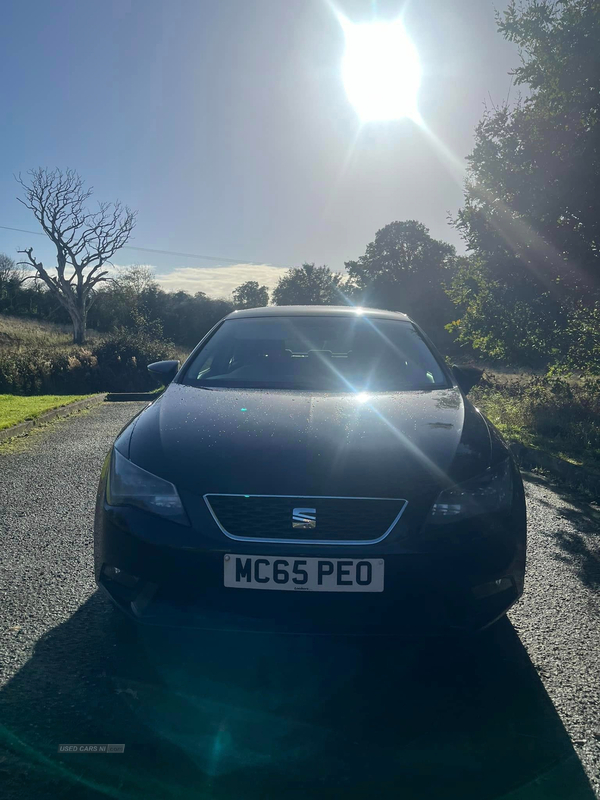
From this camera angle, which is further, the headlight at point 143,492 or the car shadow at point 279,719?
the headlight at point 143,492

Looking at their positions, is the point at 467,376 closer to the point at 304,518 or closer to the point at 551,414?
the point at 304,518

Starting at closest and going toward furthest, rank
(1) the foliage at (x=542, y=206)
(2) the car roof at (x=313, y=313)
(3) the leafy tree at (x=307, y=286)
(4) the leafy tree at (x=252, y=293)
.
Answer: (2) the car roof at (x=313, y=313), (1) the foliage at (x=542, y=206), (3) the leafy tree at (x=307, y=286), (4) the leafy tree at (x=252, y=293)

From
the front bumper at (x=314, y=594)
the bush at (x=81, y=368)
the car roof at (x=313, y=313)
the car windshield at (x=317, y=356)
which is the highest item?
the car roof at (x=313, y=313)

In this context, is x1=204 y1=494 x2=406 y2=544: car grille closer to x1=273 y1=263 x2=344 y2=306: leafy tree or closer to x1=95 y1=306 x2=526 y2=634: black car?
x1=95 y1=306 x2=526 y2=634: black car

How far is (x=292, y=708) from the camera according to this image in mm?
2307

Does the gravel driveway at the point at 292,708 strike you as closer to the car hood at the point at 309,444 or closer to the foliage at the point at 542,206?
the car hood at the point at 309,444

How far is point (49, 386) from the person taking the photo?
18359mm

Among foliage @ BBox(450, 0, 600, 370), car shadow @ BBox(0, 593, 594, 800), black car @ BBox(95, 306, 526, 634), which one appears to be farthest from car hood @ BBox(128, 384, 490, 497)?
foliage @ BBox(450, 0, 600, 370)

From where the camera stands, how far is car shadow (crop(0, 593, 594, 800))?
189 centimetres

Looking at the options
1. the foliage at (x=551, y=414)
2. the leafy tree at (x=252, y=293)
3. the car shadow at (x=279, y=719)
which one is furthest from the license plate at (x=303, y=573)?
the leafy tree at (x=252, y=293)

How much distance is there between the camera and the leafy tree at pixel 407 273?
59500 mm

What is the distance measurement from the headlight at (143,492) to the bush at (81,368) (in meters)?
16.3

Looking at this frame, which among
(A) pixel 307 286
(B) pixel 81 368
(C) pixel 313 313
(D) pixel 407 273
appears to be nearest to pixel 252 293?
(A) pixel 307 286

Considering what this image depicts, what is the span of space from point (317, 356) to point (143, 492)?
5.65ft
